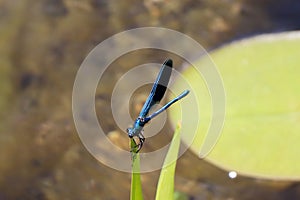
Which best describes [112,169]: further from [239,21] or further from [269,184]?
[239,21]

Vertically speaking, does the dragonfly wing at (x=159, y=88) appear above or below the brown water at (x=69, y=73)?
below

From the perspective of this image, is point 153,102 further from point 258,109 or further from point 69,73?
point 69,73

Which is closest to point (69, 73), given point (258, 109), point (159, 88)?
point (258, 109)

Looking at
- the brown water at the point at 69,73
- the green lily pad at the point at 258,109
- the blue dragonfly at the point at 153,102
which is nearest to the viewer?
the blue dragonfly at the point at 153,102

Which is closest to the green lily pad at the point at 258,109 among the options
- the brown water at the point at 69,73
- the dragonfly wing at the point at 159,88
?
the brown water at the point at 69,73

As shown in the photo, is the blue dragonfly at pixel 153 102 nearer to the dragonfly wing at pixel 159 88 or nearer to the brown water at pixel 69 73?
the dragonfly wing at pixel 159 88

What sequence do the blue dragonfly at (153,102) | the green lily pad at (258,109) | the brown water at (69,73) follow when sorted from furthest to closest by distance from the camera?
the brown water at (69,73), the green lily pad at (258,109), the blue dragonfly at (153,102)

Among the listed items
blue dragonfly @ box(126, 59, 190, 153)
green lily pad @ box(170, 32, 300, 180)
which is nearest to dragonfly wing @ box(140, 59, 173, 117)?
blue dragonfly @ box(126, 59, 190, 153)

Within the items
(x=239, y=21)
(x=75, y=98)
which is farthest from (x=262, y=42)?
(x=75, y=98)
